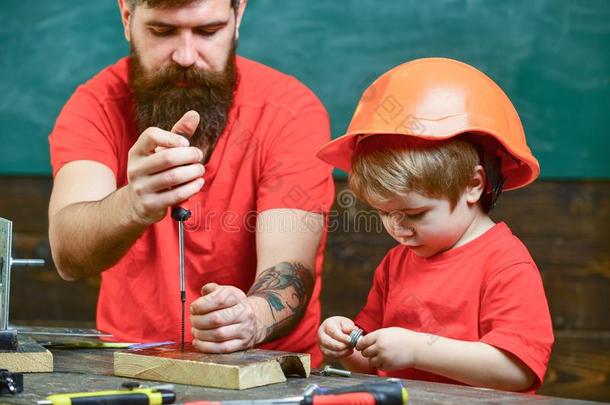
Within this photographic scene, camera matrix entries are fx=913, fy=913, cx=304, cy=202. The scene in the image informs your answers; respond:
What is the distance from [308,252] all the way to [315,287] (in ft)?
0.68

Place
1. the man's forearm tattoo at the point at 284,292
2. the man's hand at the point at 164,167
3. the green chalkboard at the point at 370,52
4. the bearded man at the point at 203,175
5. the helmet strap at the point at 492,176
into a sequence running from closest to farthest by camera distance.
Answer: the man's hand at the point at 164,167
the helmet strap at the point at 492,176
the man's forearm tattoo at the point at 284,292
the bearded man at the point at 203,175
the green chalkboard at the point at 370,52

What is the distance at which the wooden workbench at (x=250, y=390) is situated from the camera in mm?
1355

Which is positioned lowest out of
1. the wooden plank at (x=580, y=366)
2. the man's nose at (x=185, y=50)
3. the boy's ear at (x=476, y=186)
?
the wooden plank at (x=580, y=366)

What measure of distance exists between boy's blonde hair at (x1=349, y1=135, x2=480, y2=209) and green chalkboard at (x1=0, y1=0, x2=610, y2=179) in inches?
50.1

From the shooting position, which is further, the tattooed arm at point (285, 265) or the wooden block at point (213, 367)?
the tattooed arm at point (285, 265)

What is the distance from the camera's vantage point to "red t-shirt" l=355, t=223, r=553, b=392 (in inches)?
63.5

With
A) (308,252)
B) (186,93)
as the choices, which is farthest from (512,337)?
(186,93)

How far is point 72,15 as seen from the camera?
10.2 feet

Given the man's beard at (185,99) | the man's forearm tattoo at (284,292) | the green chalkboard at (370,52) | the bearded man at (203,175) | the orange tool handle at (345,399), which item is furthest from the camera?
the green chalkboard at (370,52)

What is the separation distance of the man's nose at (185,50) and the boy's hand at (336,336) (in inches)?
33.1

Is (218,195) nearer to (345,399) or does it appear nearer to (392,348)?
(392,348)

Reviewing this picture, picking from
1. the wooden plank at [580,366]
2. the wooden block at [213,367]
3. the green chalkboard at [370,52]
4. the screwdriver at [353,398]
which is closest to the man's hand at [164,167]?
the wooden block at [213,367]

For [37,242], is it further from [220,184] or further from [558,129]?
Result: [558,129]

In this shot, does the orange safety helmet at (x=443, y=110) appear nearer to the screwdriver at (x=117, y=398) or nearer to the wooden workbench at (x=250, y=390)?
the wooden workbench at (x=250, y=390)
